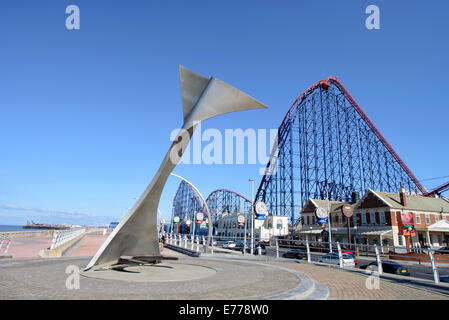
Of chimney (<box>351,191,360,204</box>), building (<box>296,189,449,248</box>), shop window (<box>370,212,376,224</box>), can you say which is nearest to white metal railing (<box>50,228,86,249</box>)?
building (<box>296,189,449,248</box>)

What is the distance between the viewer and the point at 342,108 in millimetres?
35438

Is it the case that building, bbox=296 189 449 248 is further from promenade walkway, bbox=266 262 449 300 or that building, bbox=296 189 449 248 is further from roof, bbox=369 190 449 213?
promenade walkway, bbox=266 262 449 300

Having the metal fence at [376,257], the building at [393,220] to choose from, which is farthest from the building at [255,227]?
the metal fence at [376,257]

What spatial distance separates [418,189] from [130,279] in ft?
144

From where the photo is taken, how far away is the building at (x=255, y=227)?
152 feet

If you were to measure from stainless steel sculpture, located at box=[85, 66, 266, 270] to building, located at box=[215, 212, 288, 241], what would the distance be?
35850mm

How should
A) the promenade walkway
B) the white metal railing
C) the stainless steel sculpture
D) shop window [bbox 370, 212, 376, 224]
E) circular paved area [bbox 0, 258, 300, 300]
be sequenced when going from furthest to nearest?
shop window [bbox 370, 212, 376, 224]
the white metal railing
the stainless steel sculpture
the promenade walkway
circular paved area [bbox 0, 258, 300, 300]

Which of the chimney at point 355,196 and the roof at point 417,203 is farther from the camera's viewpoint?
the chimney at point 355,196

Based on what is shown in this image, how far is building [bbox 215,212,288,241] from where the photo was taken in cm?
4631

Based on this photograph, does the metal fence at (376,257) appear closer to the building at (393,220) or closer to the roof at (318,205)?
the building at (393,220)

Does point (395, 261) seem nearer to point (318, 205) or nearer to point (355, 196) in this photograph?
point (355, 196)

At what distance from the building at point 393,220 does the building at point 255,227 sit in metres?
11.1
